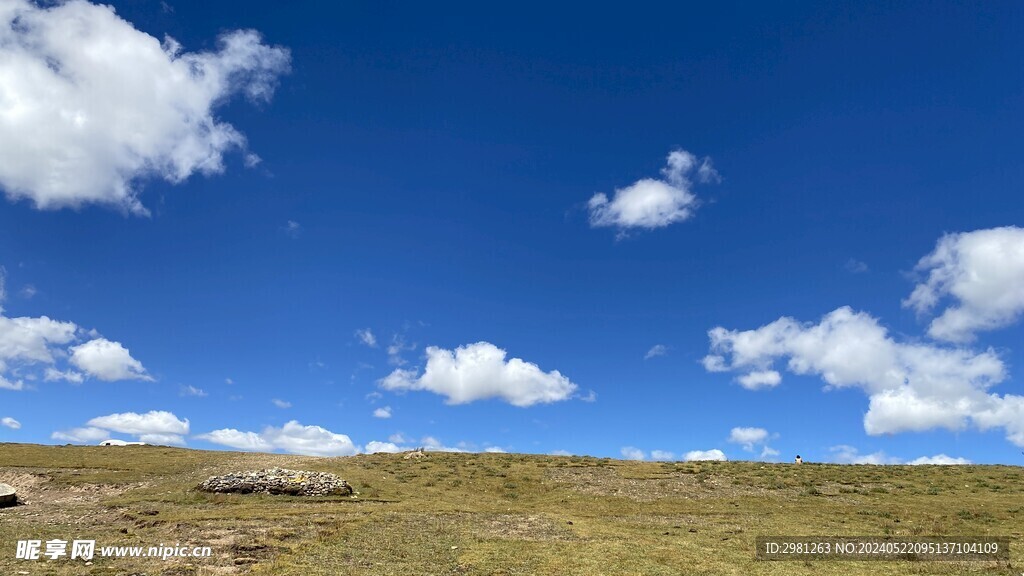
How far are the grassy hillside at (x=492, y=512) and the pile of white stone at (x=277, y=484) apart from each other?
1418 millimetres

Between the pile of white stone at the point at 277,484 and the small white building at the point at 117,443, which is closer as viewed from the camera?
the pile of white stone at the point at 277,484

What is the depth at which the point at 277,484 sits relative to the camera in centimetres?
4316

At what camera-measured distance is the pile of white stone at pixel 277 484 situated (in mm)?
42500

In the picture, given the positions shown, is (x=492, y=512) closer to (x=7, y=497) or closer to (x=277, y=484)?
(x=277, y=484)

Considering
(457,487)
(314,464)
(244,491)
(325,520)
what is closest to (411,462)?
(314,464)

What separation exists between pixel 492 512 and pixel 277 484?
1746cm

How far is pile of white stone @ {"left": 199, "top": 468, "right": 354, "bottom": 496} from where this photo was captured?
139 feet

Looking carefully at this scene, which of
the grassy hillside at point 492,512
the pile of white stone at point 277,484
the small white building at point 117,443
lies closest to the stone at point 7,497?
the grassy hillside at point 492,512

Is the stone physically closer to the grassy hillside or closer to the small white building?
the grassy hillside

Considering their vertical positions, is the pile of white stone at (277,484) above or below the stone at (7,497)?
above

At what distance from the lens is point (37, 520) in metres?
30.2

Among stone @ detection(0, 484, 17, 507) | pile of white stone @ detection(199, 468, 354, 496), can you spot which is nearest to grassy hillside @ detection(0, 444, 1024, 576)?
stone @ detection(0, 484, 17, 507)

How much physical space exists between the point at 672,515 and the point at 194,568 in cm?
2964

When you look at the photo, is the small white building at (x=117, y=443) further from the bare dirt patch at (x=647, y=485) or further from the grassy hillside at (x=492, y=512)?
the bare dirt patch at (x=647, y=485)
